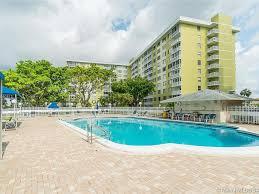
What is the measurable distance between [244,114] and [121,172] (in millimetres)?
17349

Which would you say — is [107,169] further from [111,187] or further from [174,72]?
[174,72]

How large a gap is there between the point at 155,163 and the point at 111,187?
200cm

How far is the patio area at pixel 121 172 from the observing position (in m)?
4.18

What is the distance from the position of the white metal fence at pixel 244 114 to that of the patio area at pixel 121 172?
13491mm

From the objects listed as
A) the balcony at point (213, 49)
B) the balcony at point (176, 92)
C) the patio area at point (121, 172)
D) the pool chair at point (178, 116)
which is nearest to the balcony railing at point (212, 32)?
the balcony at point (213, 49)

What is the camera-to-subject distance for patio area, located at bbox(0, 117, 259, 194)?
4184 millimetres

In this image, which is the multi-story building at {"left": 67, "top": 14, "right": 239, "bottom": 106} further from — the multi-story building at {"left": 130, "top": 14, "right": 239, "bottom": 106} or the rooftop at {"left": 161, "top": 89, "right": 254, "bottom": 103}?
the rooftop at {"left": 161, "top": 89, "right": 254, "bottom": 103}

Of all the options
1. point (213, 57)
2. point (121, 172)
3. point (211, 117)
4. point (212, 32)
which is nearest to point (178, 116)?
point (211, 117)

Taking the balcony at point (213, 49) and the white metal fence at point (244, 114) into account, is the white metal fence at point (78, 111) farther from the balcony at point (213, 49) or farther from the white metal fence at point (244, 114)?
the balcony at point (213, 49)

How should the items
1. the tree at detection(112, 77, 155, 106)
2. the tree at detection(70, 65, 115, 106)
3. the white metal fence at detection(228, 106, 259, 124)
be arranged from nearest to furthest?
the white metal fence at detection(228, 106, 259, 124) < the tree at detection(70, 65, 115, 106) < the tree at detection(112, 77, 155, 106)

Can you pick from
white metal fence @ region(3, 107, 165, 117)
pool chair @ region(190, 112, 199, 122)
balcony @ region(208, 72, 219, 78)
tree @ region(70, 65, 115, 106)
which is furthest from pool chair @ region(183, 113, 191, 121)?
balcony @ region(208, 72, 219, 78)

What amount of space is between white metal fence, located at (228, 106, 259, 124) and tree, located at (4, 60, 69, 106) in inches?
1158

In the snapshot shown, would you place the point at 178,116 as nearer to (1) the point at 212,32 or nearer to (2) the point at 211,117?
(2) the point at 211,117

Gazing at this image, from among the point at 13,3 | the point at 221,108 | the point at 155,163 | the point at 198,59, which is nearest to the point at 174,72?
the point at 198,59
